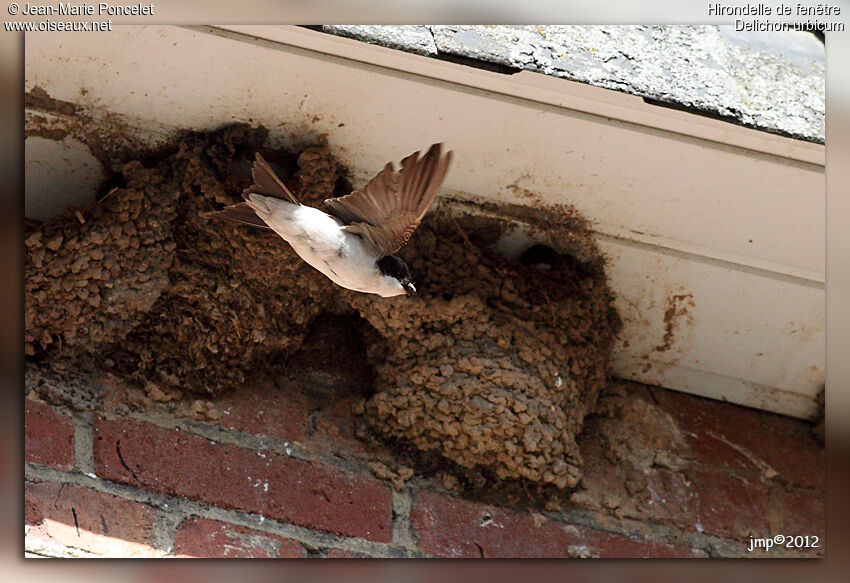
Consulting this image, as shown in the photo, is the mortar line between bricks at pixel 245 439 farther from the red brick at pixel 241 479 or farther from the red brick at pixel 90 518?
the red brick at pixel 90 518

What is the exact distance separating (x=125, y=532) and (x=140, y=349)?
0.53 meters

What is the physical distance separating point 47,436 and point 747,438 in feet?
5.78

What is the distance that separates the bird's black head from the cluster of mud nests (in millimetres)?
231

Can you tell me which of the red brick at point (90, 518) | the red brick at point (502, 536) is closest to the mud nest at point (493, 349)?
the red brick at point (502, 536)

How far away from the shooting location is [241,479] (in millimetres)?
3113

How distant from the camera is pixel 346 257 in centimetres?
307

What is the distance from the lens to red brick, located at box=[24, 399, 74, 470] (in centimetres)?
296

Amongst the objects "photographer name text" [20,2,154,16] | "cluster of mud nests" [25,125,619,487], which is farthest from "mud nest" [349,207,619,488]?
"photographer name text" [20,2,154,16]

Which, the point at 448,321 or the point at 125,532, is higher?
the point at 448,321

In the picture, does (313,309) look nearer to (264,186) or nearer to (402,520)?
(264,186)

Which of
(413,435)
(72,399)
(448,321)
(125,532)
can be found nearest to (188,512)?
(125,532)

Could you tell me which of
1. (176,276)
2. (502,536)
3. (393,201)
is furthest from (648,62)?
(176,276)

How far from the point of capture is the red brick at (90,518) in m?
2.85

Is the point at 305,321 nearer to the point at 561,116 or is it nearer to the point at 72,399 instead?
the point at 72,399
